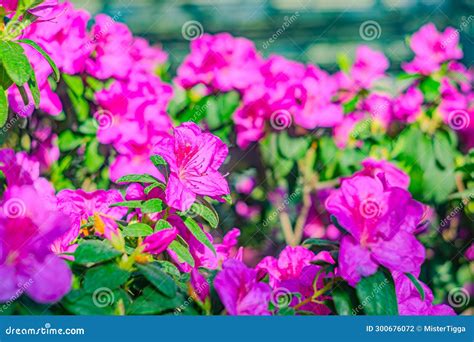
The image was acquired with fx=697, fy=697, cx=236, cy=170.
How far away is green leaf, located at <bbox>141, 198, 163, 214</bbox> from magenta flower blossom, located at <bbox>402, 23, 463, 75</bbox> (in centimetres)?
112

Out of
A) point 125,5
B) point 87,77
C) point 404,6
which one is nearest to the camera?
point 87,77

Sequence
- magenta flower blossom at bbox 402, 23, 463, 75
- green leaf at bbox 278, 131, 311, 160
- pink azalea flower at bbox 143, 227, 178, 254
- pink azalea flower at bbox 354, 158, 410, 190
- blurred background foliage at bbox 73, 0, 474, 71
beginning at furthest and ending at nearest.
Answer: blurred background foliage at bbox 73, 0, 474, 71 < magenta flower blossom at bbox 402, 23, 463, 75 < green leaf at bbox 278, 131, 311, 160 < pink azalea flower at bbox 354, 158, 410, 190 < pink azalea flower at bbox 143, 227, 178, 254

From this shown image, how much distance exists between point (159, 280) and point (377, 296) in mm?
389

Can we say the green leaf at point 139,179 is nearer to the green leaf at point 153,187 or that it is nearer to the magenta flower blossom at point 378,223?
the green leaf at point 153,187

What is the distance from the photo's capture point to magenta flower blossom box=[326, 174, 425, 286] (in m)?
1.28

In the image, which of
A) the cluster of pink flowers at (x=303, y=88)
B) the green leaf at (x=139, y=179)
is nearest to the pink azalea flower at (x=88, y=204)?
the green leaf at (x=139, y=179)

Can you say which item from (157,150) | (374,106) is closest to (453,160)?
(374,106)

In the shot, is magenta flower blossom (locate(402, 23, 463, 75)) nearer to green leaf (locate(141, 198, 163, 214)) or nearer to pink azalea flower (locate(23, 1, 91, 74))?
pink azalea flower (locate(23, 1, 91, 74))

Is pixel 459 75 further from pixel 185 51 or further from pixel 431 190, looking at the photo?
pixel 185 51

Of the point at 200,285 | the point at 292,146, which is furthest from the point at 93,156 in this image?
the point at 200,285

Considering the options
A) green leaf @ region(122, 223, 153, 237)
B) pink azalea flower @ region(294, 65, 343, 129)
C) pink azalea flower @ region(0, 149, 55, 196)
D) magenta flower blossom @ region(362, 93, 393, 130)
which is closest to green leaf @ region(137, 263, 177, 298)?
green leaf @ region(122, 223, 153, 237)

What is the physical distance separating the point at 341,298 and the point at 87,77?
1041 millimetres

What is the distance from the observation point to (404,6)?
7.86 ft

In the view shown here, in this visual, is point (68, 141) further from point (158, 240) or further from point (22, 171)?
point (158, 240)
